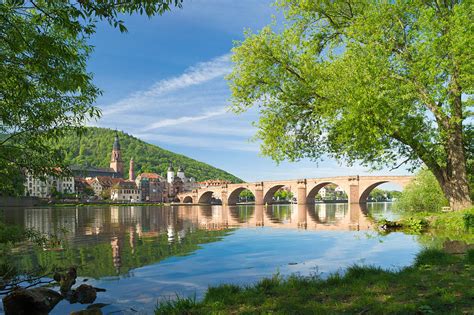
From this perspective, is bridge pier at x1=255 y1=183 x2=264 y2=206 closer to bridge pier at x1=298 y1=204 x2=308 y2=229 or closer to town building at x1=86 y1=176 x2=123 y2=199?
bridge pier at x1=298 y1=204 x2=308 y2=229

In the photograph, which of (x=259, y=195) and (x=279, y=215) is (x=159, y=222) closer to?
(x=279, y=215)

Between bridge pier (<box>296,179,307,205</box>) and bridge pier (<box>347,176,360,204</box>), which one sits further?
bridge pier (<box>296,179,307,205</box>)

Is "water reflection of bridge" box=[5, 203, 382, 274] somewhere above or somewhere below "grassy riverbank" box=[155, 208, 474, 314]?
below

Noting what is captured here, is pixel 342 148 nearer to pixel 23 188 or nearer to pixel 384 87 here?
pixel 384 87

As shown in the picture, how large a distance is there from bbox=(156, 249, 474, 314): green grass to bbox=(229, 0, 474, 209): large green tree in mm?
8218

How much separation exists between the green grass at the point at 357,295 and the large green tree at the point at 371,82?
8218 millimetres

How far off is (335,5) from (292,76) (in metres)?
4.19

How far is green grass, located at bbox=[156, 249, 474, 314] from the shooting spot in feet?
23.0

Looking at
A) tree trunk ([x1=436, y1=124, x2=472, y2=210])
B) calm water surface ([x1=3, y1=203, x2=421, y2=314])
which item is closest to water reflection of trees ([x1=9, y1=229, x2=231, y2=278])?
calm water surface ([x1=3, y1=203, x2=421, y2=314])

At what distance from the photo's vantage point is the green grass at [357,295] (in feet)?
23.0

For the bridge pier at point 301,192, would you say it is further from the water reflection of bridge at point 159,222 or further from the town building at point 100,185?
the town building at point 100,185

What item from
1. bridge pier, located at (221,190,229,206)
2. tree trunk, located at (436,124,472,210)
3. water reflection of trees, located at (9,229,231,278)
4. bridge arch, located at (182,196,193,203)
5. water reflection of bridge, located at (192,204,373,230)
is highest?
tree trunk, located at (436,124,472,210)

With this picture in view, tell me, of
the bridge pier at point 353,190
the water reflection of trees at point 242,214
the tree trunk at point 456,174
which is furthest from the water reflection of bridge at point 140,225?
the bridge pier at point 353,190

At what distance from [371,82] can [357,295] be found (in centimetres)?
1133
